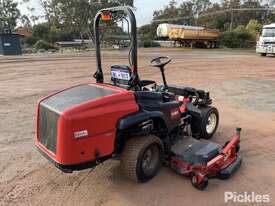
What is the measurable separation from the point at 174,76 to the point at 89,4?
3317 centimetres

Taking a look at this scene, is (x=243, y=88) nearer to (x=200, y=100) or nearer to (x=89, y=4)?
(x=200, y=100)

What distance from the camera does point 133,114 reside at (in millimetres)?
3453

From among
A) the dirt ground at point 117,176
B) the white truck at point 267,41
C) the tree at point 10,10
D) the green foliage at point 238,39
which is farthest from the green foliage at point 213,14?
the dirt ground at point 117,176

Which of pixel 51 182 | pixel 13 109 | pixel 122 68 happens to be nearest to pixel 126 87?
pixel 122 68

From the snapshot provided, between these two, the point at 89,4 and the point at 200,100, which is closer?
the point at 200,100

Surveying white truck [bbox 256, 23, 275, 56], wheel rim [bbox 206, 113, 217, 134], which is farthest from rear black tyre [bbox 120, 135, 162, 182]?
white truck [bbox 256, 23, 275, 56]

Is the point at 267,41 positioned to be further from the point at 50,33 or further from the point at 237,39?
the point at 50,33

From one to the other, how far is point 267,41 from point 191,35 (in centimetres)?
1441

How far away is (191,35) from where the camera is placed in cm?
3638

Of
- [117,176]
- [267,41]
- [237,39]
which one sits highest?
[237,39]

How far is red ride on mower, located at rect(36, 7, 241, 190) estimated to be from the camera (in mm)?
3121

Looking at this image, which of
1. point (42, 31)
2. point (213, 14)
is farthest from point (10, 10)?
point (213, 14)

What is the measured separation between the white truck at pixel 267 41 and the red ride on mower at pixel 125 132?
2056cm

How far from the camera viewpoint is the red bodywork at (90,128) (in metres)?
3.05
